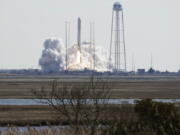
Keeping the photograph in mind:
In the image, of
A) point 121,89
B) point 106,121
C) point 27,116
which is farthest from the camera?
point 121,89

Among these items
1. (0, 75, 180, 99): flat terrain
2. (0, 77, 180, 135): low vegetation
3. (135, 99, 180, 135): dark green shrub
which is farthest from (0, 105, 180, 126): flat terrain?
(0, 77, 180, 135): low vegetation

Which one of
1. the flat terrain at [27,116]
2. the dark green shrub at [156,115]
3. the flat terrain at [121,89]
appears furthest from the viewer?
the flat terrain at [121,89]

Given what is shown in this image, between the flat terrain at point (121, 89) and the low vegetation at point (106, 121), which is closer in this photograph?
the low vegetation at point (106, 121)

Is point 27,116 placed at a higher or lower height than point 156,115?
lower

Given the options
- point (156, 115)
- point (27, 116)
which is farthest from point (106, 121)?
point (27, 116)

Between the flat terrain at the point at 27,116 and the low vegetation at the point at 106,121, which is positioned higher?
the low vegetation at the point at 106,121

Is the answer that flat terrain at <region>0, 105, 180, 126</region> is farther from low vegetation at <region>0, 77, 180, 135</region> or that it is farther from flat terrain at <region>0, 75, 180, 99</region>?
low vegetation at <region>0, 77, 180, 135</region>

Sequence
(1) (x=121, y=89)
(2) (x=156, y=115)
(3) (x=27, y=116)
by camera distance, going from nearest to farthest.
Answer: (2) (x=156, y=115), (3) (x=27, y=116), (1) (x=121, y=89)

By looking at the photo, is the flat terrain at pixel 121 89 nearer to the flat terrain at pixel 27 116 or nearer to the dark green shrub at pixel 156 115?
the flat terrain at pixel 27 116

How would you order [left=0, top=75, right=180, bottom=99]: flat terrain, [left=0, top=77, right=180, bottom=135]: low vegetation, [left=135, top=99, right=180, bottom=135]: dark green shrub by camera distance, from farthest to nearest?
[left=0, top=75, right=180, bottom=99]: flat terrain → [left=135, top=99, right=180, bottom=135]: dark green shrub → [left=0, top=77, right=180, bottom=135]: low vegetation

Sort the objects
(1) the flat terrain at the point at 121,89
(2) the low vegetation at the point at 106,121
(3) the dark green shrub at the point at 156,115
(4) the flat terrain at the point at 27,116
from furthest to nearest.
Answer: (1) the flat terrain at the point at 121,89, (4) the flat terrain at the point at 27,116, (3) the dark green shrub at the point at 156,115, (2) the low vegetation at the point at 106,121

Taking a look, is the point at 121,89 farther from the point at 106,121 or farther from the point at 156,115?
the point at 156,115

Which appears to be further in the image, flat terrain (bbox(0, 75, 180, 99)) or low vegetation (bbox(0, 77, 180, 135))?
flat terrain (bbox(0, 75, 180, 99))

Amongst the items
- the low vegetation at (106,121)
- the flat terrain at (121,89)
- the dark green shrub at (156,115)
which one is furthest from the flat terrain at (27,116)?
the low vegetation at (106,121)
